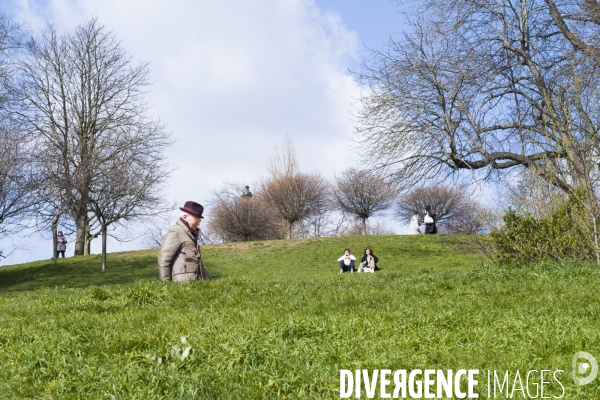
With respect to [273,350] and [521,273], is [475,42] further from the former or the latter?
[273,350]

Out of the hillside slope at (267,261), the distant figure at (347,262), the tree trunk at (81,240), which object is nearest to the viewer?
the distant figure at (347,262)

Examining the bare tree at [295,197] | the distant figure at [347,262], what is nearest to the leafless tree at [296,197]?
the bare tree at [295,197]

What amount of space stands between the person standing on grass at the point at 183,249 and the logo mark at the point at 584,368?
20.6ft

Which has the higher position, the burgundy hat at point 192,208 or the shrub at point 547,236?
the burgundy hat at point 192,208

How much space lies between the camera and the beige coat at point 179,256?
9.63 m

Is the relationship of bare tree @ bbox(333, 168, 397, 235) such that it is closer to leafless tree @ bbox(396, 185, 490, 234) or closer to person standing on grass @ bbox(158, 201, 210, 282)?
leafless tree @ bbox(396, 185, 490, 234)

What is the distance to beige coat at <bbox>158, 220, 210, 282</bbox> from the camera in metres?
9.63

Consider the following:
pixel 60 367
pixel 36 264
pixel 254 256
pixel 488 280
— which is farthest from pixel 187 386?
pixel 36 264

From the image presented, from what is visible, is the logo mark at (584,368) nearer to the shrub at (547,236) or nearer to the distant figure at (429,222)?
the shrub at (547,236)

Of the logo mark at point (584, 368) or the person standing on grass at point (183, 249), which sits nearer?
the logo mark at point (584, 368)

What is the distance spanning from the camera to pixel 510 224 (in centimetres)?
1466

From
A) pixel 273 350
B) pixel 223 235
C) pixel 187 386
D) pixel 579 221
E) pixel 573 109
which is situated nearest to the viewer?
pixel 187 386

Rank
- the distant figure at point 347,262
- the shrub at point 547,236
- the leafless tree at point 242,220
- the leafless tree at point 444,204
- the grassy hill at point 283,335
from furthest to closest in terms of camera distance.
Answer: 1. the leafless tree at point 444,204
2. the leafless tree at point 242,220
3. the distant figure at point 347,262
4. the shrub at point 547,236
5. the grassy hill at point 283,335

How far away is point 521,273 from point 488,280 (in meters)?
0.91
